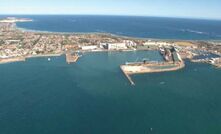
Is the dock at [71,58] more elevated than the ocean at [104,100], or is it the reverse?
the ocean at [104,100]

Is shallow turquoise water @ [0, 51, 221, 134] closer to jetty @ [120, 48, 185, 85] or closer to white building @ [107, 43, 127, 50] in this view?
jetty @ [120, 48, 185, 85]

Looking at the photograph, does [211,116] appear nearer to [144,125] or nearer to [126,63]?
[144,125]

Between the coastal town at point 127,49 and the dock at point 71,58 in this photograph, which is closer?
the coastal town at point 127,49

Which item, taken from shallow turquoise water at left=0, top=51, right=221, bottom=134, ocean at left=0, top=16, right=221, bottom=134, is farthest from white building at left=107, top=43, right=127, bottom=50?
shallow turquoise water at left=0, top=51, right=221, bottom=134

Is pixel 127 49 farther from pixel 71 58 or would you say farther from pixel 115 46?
pixel 71 58

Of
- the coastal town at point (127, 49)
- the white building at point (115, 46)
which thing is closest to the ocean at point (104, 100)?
the coastal town at point (127, 49)

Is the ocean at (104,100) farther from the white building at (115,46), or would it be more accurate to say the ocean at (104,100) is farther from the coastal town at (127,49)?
the white building at (115,46)

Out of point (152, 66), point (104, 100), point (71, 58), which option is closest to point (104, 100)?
point (104, 100)

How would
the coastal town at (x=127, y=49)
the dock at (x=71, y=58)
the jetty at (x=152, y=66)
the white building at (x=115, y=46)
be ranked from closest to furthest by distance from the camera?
the jetty at (x=152, y=66), the coastal town at (x=127, y=49), the dock at (x=71, y=58), the white building at (x=115, y=46)

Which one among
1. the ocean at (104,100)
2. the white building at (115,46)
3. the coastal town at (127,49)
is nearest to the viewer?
the ocean at (104,100)

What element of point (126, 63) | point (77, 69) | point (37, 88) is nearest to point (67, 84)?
point (37, 88)
